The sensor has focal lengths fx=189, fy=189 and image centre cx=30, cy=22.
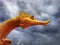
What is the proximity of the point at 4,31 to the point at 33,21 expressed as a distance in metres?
0.45

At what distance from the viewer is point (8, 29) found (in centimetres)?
276

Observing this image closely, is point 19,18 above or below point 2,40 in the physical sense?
above

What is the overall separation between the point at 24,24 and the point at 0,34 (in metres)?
0.37

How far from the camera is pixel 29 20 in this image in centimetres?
266

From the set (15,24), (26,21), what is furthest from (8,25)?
(26,21)

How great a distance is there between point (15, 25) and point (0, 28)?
22 centimetres

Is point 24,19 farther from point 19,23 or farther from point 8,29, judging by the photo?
point 8,29

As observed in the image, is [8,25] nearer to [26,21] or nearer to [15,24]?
[15,24]

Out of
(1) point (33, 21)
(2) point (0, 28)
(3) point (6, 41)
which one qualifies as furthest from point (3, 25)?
(1) point (33, 21)

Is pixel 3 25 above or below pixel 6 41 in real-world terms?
above

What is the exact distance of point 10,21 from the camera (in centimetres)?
274

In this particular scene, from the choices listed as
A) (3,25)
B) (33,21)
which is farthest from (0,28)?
(33,21)

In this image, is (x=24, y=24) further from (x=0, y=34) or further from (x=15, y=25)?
(x=0, y=34)

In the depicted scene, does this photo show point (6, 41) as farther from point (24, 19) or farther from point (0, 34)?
point (24, 19)
